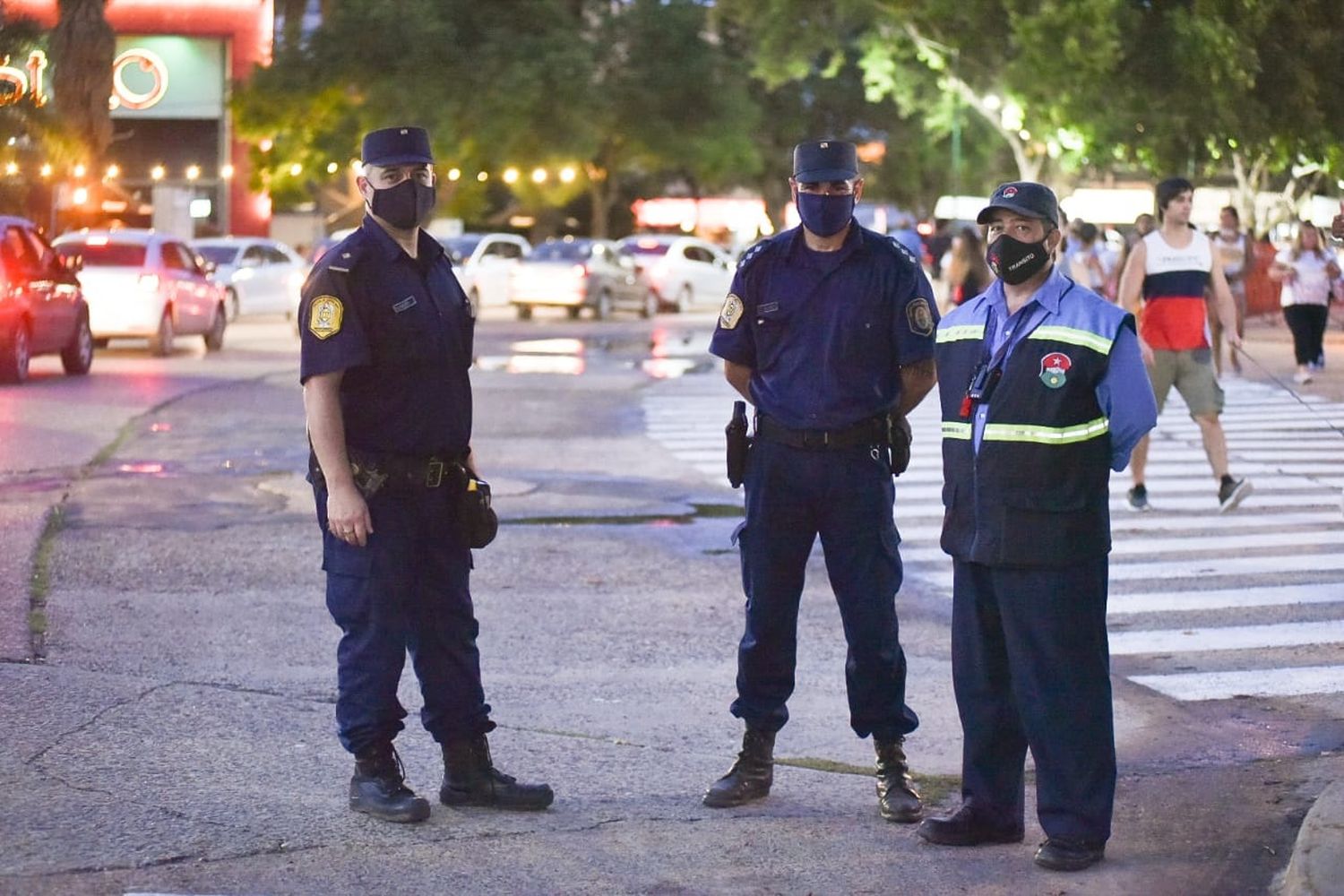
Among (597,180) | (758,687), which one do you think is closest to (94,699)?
(758,687)

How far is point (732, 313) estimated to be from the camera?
6.27 m

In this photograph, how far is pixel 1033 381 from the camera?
217 inches

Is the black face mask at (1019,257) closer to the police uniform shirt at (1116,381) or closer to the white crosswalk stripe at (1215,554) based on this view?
the police uniform shirt at (1116,381)

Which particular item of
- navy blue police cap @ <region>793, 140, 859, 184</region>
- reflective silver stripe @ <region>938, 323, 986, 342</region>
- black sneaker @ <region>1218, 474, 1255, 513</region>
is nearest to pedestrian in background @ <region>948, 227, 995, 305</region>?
black sneaker @ <region>1218, 474, 1255, 513</region>

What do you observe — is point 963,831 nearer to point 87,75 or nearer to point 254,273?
point 87,75

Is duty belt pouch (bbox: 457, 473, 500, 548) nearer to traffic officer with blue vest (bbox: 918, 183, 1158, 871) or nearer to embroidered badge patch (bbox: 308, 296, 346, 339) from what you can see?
embroidered badge patch (bbox: 308, 296, 346, 339)

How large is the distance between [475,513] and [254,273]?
103ft

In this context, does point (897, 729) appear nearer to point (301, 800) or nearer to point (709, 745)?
point (709, 745)

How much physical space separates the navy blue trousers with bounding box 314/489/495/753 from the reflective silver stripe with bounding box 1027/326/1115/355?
1.74 m

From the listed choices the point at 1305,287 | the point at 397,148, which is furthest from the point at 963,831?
the point at 1305,287

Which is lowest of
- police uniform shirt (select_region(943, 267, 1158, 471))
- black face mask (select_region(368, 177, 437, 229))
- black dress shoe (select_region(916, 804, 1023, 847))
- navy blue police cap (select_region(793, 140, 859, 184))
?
black dress shoe (select_region(916, 804, 1023, 847))

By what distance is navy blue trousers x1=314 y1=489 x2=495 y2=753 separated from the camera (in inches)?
231

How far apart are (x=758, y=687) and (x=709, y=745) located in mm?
805

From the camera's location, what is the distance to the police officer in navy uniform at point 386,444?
5781 mm
